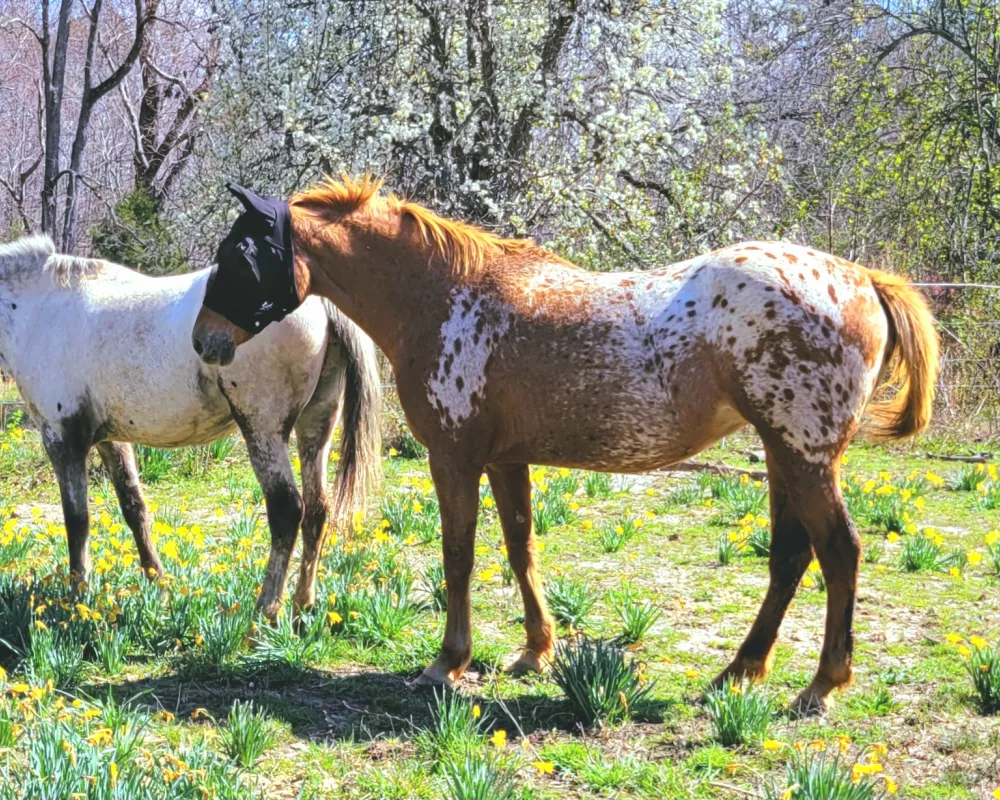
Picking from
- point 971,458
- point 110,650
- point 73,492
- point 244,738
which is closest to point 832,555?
point 244,738

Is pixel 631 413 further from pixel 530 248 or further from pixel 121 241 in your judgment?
pixel 121 241

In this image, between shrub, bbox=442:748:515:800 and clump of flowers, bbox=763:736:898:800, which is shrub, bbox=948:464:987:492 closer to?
clump of flowers, bbox=763:736:898:800

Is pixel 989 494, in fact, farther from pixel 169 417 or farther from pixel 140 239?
pixel 140 239

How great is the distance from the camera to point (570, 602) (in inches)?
203

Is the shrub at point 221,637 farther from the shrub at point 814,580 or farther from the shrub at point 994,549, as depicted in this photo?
the shrub at point 994,549

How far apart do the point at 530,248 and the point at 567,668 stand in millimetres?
1820

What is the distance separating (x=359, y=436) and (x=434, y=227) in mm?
1413

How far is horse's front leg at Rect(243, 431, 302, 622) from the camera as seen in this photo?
16.6 feet

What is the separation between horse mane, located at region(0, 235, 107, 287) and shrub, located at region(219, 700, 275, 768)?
2989mm

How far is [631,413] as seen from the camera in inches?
164

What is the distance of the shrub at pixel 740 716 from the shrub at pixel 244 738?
1.60 metres

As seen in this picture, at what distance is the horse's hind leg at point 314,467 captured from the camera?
539cm

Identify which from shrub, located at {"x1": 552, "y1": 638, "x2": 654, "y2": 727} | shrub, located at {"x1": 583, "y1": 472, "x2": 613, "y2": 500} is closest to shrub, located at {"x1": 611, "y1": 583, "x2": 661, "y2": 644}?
shrub, located at {"x1": 552, "y1": 638, "x2": 654, "y2": 727}

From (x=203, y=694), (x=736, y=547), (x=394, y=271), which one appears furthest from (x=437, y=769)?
(x=736, y=547)
